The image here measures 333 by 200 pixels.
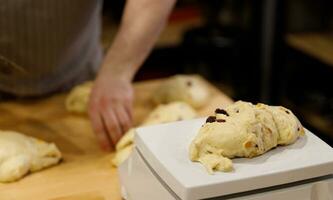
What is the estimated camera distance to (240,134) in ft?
2.77

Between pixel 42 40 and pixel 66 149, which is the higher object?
pixel 42 40

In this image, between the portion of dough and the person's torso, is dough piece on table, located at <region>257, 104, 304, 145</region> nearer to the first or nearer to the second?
the portion of dough

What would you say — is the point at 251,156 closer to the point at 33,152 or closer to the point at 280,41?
the point at 33,152

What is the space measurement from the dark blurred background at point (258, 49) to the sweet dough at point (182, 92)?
928 mm

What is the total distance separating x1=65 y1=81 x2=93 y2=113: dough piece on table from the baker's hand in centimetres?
14

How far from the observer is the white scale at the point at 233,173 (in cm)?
76

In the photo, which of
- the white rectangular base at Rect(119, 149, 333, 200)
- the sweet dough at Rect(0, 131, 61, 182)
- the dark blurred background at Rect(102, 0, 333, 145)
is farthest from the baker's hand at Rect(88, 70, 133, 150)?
the dark blurred background at Rect(102, 0, 333, 145)

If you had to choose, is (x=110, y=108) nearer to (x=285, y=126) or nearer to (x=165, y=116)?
(x=165, y=116)

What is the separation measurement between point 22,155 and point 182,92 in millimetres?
499

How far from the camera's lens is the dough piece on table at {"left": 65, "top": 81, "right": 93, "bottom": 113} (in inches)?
54.7

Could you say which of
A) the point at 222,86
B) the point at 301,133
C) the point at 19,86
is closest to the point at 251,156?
the point at 301,133

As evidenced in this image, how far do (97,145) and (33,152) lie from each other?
170mm

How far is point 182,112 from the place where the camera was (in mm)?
1288

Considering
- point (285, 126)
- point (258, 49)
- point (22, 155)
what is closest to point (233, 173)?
point (285, 126)
